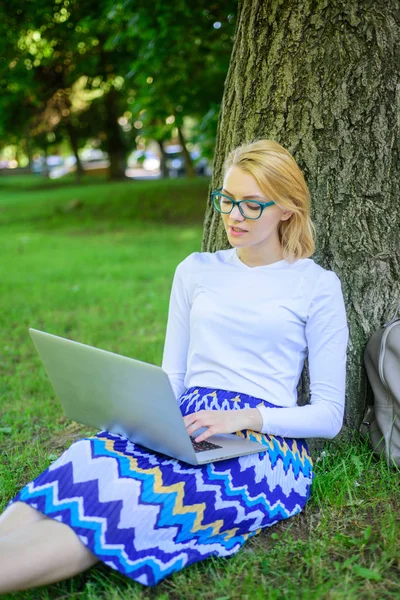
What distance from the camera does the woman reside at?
204 cm

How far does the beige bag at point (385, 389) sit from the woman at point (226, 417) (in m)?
0.36

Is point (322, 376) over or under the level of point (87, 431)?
over

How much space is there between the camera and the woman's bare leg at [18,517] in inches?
81.3

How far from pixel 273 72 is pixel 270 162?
711 mm

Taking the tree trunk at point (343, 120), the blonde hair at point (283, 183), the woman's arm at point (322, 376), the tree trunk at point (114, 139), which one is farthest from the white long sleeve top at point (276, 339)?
the tree trunk at point (114, 139)

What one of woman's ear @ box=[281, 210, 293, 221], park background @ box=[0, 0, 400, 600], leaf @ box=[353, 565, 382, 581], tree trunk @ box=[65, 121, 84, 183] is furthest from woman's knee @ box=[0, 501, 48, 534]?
tree trunk @ box=[65, 121, 84, 183]

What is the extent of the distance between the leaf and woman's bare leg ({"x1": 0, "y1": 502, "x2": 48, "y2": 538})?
1029 mm

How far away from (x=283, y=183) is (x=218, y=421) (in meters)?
0.92

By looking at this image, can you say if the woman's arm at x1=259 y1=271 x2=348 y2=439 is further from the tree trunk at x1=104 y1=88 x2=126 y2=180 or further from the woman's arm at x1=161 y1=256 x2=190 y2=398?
the tree trunk at x1=104 y1=88 x2=126 y2=180

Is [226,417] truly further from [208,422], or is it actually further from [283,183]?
[283,183]

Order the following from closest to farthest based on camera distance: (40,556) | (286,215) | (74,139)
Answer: (40,556)
(286,215)
(74,139)

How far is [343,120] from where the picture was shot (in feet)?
9.57

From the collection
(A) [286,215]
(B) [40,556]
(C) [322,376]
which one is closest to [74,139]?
(A) [286,215]

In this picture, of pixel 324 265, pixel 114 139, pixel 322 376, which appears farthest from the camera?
pixel 114 139
